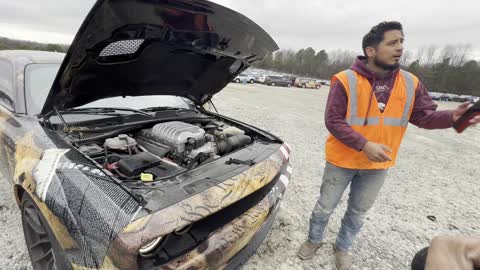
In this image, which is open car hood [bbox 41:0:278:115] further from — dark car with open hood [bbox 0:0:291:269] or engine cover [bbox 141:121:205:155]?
engine cover [bbox 141:121:205:155]

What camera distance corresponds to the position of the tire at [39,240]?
1470 mm

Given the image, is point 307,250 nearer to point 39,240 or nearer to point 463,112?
point 463,112

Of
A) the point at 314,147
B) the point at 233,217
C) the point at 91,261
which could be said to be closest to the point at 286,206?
the point at 233,217

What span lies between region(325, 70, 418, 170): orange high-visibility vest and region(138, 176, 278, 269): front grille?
2.73ft

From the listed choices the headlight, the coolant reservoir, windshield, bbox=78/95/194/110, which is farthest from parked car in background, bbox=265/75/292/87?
the headlight

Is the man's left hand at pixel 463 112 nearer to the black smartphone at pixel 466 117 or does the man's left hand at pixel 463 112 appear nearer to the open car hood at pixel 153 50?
the black smartphone at pixel 466 117

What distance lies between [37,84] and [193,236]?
6.48ft

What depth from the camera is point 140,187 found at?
1403 millimetres

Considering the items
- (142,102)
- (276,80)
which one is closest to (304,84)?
(276,80)

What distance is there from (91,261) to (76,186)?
0.39 metres

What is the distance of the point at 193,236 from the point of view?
1.36 metres

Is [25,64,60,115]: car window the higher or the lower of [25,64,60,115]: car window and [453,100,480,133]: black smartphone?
the lower

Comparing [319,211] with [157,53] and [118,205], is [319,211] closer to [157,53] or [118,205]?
[118,205]

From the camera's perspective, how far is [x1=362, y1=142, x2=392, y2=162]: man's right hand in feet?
5.38
